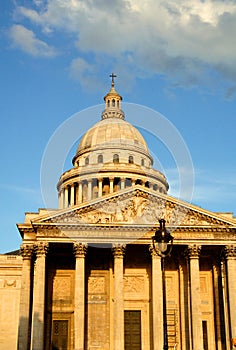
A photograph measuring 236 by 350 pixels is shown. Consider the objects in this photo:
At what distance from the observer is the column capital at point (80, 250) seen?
4075cm

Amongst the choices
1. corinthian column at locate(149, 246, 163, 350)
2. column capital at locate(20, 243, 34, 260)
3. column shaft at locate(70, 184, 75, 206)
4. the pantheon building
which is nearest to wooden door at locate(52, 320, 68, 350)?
the pantheon building

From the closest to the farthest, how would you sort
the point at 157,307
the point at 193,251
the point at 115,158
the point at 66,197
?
1. the point at 157,307
2. the point at 193,251
3. the point at 66,197
4. the point at 115,158

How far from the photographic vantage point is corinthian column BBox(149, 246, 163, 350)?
39.1 meters

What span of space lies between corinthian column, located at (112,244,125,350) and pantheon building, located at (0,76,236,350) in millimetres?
76

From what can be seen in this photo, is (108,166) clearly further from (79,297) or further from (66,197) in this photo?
(79,297)

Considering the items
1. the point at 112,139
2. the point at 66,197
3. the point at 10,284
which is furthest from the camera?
the point at 112,139

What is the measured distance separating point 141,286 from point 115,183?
70.6ft

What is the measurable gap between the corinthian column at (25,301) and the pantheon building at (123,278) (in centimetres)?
7

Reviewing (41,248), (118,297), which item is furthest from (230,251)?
(41,248)

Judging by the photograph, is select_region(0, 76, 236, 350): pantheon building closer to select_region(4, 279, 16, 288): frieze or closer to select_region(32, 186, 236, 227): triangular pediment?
select_region(32, 186, 236, 227): triangular pediment

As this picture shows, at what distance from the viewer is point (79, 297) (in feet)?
129

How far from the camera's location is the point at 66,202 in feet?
214

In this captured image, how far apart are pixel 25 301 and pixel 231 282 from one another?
1604 cm

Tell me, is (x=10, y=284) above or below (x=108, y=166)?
below
